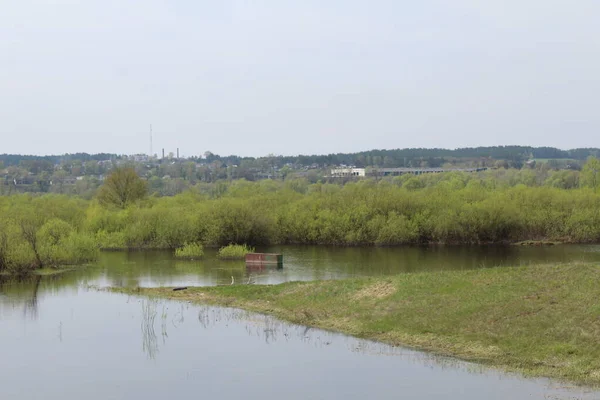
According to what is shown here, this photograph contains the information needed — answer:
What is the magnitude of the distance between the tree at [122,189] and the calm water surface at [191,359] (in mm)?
46918

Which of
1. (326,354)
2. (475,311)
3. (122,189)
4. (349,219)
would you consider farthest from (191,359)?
(122,189)

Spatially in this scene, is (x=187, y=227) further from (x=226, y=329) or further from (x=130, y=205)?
(x=226, y=329)

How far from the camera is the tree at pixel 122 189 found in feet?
286

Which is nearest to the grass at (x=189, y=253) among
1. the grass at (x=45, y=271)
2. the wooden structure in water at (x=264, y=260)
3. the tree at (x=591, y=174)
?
the wooden structure in water at (x=264, y=260)

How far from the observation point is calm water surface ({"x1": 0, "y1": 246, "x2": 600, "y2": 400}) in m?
21.2

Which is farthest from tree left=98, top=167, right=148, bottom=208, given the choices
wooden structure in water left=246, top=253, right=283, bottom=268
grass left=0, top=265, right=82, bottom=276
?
grass left=0, top=265, right=82, bottom=276

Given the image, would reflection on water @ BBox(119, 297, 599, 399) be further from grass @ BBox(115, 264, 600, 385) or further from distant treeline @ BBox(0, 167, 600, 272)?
distant treeline @ BBox(0, 167, 600, 272)

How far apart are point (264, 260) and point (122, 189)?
40729mm

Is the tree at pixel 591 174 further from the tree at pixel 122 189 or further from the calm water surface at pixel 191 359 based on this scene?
the calm water surface at pixel 191 359

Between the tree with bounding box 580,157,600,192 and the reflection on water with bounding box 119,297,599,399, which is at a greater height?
the tree with bounding box 580,157,600,192

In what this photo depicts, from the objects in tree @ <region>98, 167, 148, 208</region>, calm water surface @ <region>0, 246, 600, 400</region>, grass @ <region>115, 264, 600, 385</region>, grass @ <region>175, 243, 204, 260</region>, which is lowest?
grass @ <region>175, 243, 204, 260</region>

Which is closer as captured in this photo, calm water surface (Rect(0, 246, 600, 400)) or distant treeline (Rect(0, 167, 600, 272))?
calm water surface (Rect(0, 246, 600, 400))

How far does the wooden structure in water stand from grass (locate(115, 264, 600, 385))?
1550cm

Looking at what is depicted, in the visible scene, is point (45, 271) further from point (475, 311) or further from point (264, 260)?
point (475, 311)
